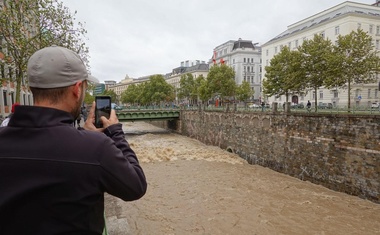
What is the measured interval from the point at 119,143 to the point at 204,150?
29.2m

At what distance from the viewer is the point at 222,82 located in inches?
1885

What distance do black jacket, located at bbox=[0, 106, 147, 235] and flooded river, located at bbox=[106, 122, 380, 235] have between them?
4135 mm

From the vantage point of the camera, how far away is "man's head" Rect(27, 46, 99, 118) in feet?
4.99

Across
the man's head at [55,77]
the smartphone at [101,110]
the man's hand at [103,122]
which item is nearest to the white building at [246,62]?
the smartphone at [101,110]

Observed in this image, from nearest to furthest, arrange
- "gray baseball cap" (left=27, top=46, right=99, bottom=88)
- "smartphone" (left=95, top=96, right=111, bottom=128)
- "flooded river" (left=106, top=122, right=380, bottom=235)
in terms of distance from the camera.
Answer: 1. "gray baseball cap" (left=27, top=46, right=99, bottom=88)
2. "smartphone" (left=95, top=96, right=111, bottom=128)
3. "flooded river" (left=106, top=122, right=380, bottom=235)

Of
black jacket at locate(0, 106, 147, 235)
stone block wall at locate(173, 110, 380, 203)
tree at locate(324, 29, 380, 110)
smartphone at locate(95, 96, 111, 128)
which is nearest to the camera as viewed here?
black jacket at locate(0, 106, 147, 235)

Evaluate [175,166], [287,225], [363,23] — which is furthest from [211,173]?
[363,23]

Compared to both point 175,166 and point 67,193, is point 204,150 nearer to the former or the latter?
point 175,166

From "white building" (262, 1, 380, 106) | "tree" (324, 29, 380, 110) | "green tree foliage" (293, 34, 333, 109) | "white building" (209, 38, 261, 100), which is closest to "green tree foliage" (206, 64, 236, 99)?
"white building" (262, 1, 380, 106)

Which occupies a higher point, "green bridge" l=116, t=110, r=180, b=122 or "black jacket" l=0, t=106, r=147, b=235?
"black jacket" l=0, t=106, r=147, b=235

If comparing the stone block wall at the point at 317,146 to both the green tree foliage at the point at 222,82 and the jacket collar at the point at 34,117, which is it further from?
the green tree foliage at the point at 222,82

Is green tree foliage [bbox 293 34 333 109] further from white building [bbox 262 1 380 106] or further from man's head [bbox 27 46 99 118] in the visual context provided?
man's head [bbox 27 46 99 118]

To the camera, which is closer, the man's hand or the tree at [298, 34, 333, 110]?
the man's hand

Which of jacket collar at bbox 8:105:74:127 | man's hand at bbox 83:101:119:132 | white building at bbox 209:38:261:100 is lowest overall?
man's hand at bbox 83:101:119:132
